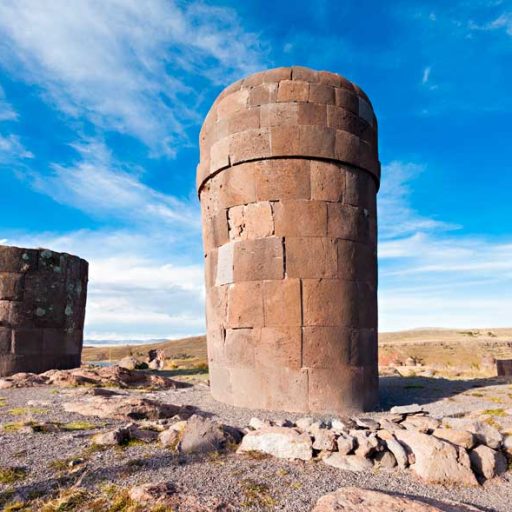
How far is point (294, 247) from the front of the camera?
7.24m

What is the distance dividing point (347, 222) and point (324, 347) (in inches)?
82.3

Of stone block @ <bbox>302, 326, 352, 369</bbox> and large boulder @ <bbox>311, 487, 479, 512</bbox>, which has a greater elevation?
stone block @ <bbox>302, 326, 352, 369</bbox>

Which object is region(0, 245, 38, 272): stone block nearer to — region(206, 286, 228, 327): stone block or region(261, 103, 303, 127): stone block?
region(206, 286, 228, 327): stone block

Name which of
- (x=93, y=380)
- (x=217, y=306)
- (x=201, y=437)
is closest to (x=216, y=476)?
(x=201, y=437)

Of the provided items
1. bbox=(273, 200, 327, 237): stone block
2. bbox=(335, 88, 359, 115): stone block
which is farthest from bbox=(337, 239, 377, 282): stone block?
bbox=(335, 88, 359, 115): stone block

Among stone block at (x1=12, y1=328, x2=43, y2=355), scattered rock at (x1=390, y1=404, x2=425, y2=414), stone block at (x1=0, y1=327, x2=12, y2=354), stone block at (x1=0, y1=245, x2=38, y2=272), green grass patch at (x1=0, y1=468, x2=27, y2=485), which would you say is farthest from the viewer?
stone block at (x1=0, y1=245, x2=38, y2=272)

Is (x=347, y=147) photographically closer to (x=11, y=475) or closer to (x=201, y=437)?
(x=201, y=437)

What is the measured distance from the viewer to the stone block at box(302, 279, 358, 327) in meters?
7.08

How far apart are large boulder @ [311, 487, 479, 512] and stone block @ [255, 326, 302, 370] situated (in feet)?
11.9

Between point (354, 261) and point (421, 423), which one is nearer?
point (421, 423)

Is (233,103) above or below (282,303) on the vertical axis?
above

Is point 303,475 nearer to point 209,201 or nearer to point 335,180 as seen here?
point 335,180

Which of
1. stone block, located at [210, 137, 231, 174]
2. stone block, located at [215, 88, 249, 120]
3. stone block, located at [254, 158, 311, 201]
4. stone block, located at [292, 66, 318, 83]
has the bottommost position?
stone block, located at [254, 158, 311, 201]

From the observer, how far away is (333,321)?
23.4ft
